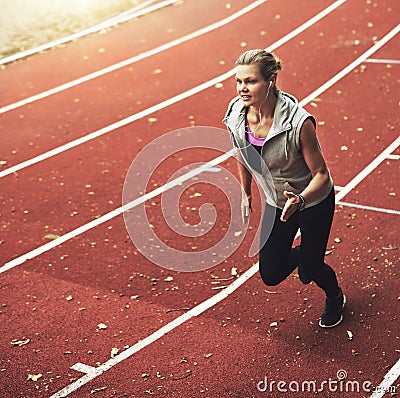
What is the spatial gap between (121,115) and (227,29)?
173 inches

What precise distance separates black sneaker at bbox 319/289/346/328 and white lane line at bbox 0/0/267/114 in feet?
23.4

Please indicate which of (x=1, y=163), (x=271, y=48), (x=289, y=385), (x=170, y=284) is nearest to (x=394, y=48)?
(x=271, y=48)

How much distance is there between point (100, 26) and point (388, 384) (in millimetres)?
11517

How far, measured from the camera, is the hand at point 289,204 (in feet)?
16.4

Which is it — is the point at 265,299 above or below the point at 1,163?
below

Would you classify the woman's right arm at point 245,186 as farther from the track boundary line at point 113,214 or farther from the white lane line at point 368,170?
the white lane line at point 368,170

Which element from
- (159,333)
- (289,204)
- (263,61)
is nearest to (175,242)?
(159,333)

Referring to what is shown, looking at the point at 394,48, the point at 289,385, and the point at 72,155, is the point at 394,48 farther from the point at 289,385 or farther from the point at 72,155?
the point at 289,385

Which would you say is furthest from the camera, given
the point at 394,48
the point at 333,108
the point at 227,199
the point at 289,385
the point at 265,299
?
the point at 394,48

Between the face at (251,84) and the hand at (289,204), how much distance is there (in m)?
0.66

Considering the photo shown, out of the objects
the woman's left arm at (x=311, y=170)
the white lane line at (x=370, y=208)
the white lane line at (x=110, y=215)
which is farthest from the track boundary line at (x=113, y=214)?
the woman's left arm at (x=311, y=170)

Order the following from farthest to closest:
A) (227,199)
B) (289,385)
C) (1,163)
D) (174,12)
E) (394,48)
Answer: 1. (174,12)
2. (394,48)
3. (1,163)
4. (227,199)
5. (289,385)

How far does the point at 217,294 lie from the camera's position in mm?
6746

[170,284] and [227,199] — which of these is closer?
[170,284]
